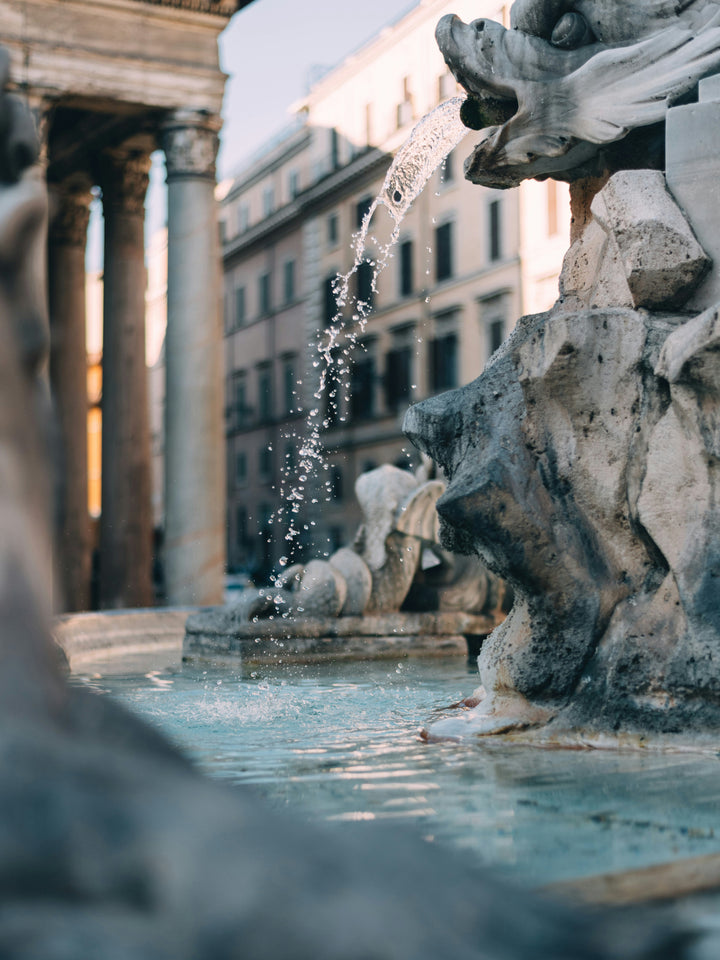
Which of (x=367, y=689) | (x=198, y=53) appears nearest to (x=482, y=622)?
(x=367, y=689)

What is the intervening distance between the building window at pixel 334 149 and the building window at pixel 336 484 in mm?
8862

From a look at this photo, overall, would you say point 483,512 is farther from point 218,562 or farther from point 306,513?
point 306,513

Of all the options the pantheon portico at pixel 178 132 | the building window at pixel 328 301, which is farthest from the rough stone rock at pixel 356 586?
the building window at pixel 328 301

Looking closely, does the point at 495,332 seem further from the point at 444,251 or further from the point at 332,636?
the point at 332,636

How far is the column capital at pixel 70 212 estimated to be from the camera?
24578mm

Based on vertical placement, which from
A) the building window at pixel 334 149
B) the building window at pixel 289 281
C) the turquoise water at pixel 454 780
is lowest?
the turquoise water at pixel 454 780

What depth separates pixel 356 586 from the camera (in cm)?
912

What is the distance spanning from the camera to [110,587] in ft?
73.0

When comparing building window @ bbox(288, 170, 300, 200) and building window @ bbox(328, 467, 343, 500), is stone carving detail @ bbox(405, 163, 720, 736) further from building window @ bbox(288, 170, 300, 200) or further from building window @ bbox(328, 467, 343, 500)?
building window @ bbox(288, 170, 300, 200)

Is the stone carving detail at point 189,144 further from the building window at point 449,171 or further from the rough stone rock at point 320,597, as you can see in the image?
the building window at point 449,171

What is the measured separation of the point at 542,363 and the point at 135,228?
64.2 feet

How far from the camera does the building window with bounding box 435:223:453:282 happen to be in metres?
33.2

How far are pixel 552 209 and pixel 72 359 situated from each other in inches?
439

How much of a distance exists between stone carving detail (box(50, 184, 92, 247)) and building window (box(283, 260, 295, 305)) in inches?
749
